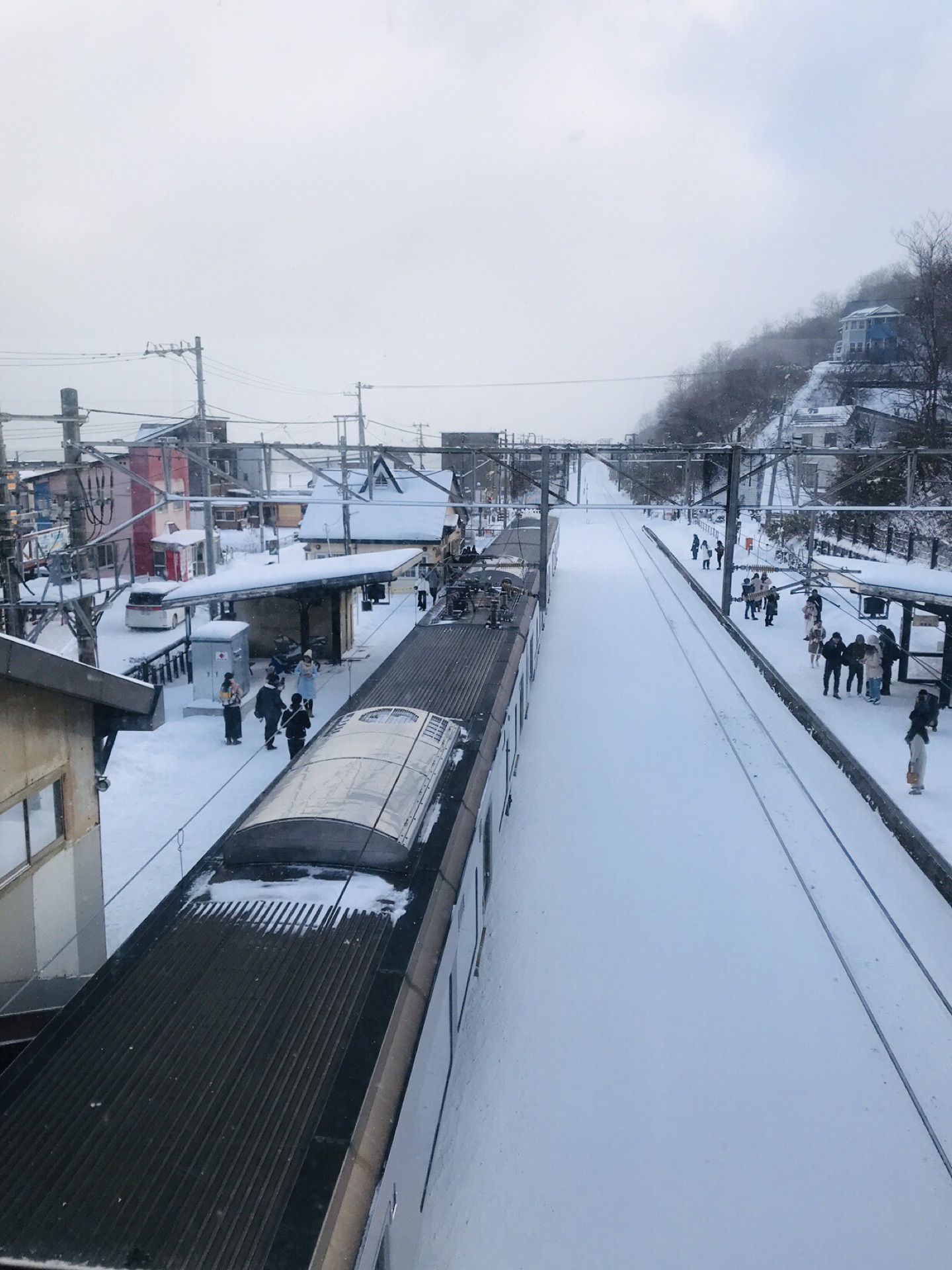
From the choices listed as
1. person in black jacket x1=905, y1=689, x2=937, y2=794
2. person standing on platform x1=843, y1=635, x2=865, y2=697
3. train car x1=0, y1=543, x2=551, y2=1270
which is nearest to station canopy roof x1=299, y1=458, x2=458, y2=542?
person standing on platform x1=843, y1=635, x2=865, y2=697

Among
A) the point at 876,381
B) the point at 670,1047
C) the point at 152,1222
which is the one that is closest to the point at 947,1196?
the point at 670,1047

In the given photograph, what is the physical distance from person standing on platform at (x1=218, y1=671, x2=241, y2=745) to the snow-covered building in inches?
2017

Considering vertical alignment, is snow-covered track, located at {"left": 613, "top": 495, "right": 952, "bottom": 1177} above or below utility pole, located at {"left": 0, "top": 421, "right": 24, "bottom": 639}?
below

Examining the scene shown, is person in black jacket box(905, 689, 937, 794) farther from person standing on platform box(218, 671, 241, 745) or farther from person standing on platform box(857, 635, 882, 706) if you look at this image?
person standing on platform box(218, 671, 241, 745)

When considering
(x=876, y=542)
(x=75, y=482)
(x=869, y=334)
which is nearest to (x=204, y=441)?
(x=75, y=482)

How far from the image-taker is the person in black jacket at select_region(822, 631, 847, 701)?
1478 cm

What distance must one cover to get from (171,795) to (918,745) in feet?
29.9

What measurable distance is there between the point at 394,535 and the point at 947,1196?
24.3 m

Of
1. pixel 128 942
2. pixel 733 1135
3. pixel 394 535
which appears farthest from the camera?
pixel 394 535

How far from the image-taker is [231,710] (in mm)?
12578

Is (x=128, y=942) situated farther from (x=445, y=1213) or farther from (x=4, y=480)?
(x=4, y=480)

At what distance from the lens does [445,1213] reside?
16.4 ft

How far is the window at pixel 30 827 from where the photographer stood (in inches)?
222

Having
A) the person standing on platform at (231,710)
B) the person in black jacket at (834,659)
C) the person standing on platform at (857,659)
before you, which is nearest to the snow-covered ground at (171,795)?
the person standing on platform at (231,710)
